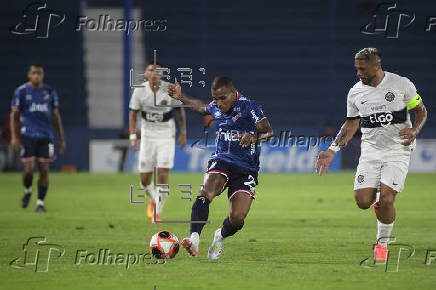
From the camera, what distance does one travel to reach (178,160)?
24359 mm

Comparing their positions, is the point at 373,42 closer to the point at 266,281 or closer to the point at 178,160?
the point at 178,160

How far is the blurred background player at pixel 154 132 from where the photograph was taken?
12.6m

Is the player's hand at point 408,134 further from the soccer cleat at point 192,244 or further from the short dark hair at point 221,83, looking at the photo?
the soccer cleat at point 192,244

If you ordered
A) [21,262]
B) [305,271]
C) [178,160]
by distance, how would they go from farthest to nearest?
[178,160]
[21,262]
[305,271]

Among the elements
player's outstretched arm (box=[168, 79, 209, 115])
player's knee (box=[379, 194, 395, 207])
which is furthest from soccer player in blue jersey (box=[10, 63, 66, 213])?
player's knee (box=[379, 194, 395, 207])

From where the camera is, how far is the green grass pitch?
711 centimetres

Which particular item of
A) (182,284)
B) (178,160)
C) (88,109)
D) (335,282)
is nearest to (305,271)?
(335,282)

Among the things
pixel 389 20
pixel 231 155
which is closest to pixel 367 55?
pixel 231 155

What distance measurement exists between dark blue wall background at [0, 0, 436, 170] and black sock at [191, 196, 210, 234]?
20.3m

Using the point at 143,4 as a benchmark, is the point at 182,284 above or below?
below

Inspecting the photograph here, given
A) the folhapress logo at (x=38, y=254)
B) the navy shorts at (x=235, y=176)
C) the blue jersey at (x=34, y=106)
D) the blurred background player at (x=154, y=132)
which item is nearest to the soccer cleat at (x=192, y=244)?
the navy shorts at (x=235, y=176)

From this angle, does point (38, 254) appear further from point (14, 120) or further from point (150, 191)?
point (14, 120)

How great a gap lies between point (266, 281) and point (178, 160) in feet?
57.1

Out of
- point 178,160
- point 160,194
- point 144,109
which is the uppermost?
point 144,109
